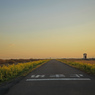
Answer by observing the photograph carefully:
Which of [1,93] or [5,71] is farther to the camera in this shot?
[5,71]

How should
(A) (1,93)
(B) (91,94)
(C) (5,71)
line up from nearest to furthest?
(B) (91,94) → (A) (1,93) → (C) (5,71)

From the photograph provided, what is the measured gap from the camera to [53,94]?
720 centimetres

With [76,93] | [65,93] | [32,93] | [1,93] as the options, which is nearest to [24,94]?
[32,93]

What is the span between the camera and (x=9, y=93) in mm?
7594

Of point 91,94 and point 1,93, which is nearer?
point 91,94

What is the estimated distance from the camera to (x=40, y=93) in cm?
748

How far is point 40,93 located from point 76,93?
1.71 metres

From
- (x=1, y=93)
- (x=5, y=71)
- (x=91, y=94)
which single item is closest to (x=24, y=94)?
(x=1, y=93)

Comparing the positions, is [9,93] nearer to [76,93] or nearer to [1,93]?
[1,93]

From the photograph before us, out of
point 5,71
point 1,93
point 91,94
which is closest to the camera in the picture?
point 91,94

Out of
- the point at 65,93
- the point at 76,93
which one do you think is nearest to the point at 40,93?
the point at 65,93

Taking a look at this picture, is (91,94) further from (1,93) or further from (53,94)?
(1,93)

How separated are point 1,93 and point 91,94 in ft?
14.1

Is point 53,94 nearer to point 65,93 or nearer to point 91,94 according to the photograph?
point 65,93
